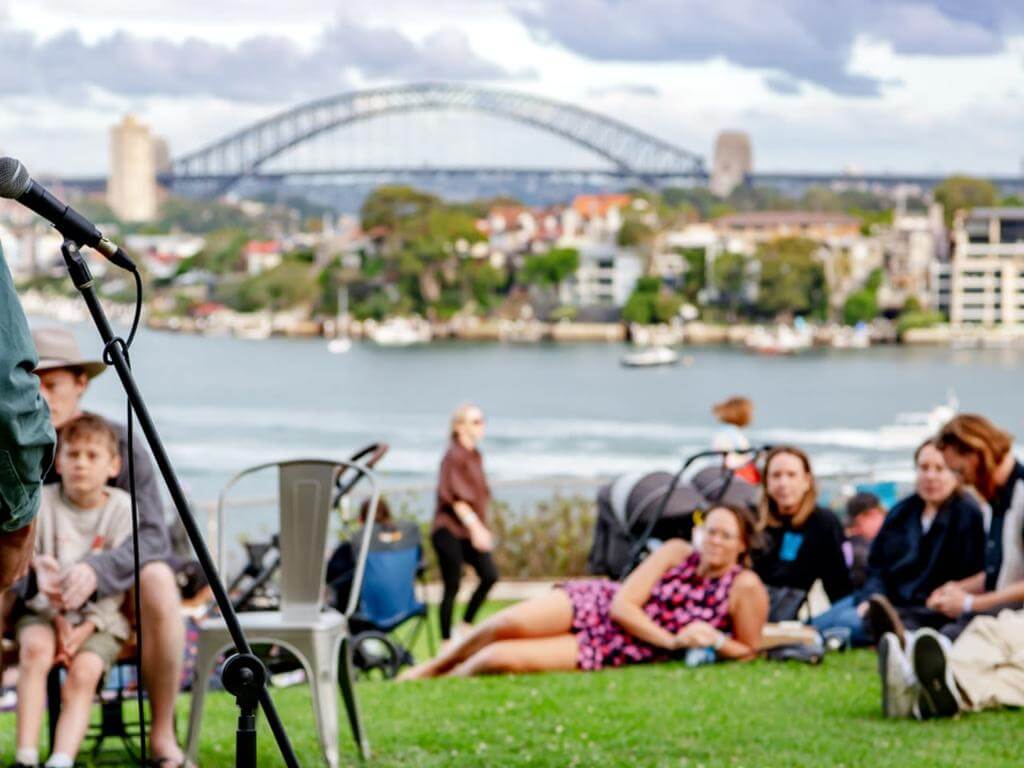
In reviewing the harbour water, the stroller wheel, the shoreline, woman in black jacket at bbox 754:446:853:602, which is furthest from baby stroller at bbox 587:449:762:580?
the shoreline

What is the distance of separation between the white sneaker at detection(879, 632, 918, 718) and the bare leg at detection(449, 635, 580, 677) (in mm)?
1187

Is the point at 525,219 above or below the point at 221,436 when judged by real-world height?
above

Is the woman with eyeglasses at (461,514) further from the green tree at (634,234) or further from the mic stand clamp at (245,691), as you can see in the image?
the green tree at (634,234)

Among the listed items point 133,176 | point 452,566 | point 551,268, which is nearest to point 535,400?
point 452,566

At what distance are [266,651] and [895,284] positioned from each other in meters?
112

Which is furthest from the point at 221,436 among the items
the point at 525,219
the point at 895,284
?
the point at 525,219

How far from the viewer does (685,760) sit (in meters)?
4.21

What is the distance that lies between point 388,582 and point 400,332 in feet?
315

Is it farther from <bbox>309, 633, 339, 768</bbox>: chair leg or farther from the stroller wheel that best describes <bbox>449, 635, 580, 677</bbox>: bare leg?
<bbox>309, 633, 339, 768</bbox>: chair leg

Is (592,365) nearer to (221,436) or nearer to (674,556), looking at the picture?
(221,436)

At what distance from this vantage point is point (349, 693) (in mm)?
4359

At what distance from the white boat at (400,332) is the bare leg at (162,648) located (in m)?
95.6

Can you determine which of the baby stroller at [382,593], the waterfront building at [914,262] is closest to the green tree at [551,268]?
the waterfront building at [914,262]

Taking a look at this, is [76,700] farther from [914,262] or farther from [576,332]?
[914,262]
